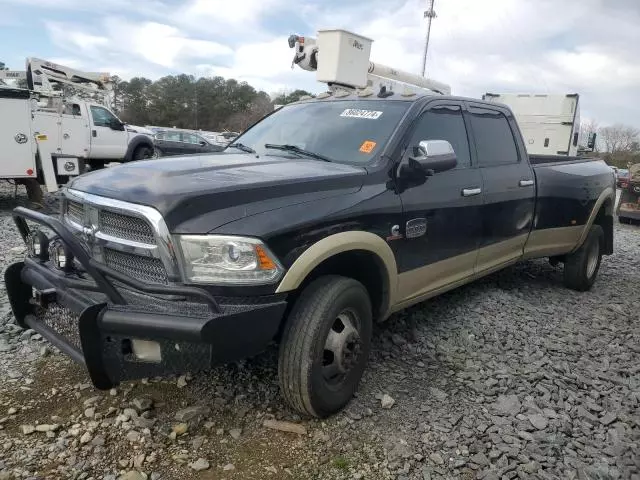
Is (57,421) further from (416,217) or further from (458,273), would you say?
(458,273)

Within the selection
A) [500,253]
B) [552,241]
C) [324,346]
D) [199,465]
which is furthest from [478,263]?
[199,465]

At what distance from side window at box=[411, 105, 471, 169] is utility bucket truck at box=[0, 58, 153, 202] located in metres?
7.87

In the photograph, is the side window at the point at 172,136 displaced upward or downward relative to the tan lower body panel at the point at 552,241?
upward

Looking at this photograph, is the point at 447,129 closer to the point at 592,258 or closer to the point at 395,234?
the point at 395,234

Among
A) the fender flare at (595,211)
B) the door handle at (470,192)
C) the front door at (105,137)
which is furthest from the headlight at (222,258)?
the front door at (105,137)

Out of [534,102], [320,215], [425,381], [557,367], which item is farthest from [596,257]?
[534,102]

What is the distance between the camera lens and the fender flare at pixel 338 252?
2.68 metres

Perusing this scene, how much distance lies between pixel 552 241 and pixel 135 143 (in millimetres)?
13898

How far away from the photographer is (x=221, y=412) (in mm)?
3111

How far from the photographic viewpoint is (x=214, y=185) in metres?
2.70

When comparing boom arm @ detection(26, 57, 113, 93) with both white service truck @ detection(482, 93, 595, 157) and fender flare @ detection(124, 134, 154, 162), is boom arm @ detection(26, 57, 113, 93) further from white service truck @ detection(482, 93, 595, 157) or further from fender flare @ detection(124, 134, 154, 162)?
white service truck @ detection(482, 93, 595, 157)

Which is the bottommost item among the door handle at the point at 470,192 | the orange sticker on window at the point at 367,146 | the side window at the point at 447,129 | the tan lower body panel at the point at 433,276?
the tan lower body panel at the point at 433,276

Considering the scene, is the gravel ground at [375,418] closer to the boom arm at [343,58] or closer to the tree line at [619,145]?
the boom arm at [343,58]

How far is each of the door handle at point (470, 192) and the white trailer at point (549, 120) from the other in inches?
479
